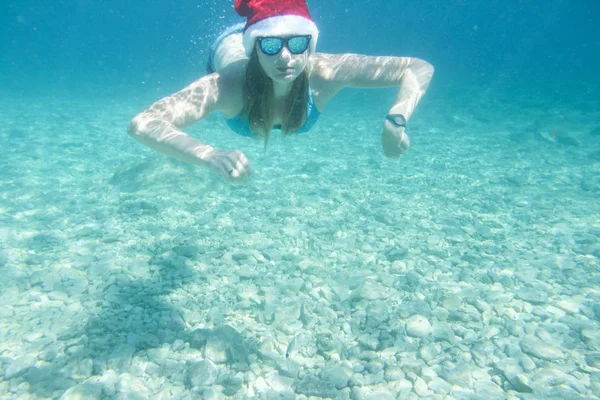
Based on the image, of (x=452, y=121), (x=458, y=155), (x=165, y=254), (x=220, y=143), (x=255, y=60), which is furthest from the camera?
(x=452, y=121)

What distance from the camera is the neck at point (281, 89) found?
3.36m

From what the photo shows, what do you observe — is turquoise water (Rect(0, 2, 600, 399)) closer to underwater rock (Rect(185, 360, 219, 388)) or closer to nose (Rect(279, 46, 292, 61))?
underwater rock (Rect(185, 360, 219, 388))

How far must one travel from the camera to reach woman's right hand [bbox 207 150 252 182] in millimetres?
2232

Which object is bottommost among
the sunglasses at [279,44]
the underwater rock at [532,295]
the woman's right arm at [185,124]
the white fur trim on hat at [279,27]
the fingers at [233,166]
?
the underwater rock at [532,295]

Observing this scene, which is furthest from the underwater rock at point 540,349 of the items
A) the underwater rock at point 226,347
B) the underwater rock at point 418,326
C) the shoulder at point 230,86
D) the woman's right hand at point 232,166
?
the shoulder at point 230,86

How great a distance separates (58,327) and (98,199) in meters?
4.17

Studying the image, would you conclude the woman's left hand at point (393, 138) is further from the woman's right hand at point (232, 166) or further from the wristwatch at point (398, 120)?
the woman's right hand at point (232, 166)

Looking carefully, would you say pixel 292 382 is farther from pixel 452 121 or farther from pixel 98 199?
pixel 452 121

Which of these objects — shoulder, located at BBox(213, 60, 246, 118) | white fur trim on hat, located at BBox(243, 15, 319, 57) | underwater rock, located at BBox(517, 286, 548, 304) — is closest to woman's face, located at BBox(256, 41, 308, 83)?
white fur trim on hat, located at BBox(243, 15, 319, 57)

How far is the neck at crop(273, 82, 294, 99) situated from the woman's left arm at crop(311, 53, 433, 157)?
39 cm

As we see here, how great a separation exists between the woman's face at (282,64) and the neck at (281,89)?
21 cm

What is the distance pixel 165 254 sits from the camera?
5.44 meters

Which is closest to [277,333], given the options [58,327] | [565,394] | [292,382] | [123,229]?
[292,382]

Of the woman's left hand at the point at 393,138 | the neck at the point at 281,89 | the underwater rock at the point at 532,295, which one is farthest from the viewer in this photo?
the underwater rock at the point at 532,295
